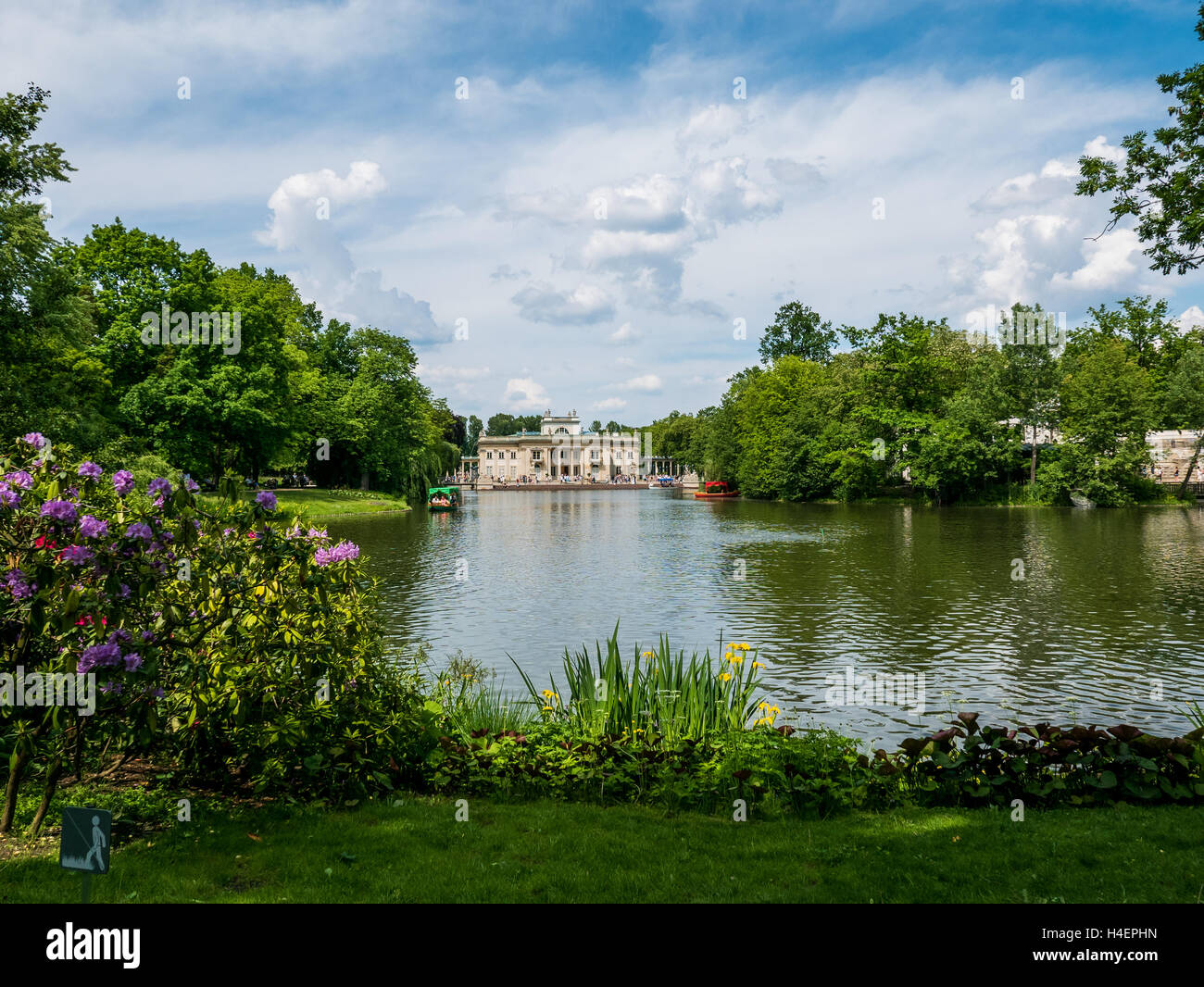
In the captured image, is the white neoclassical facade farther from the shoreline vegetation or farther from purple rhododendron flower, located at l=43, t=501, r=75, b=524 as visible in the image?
purple rhododendron flower, located at l=43, t=501, r=75, b=524

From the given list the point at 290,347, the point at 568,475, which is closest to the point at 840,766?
the point at 290,347

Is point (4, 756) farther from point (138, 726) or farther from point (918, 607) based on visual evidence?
point (918, 607)

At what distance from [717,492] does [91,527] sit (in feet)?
279

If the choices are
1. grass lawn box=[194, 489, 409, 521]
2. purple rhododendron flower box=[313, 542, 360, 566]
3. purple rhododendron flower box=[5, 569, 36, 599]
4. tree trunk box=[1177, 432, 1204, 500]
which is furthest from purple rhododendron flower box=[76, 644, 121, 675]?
tree trunk box=[1177, 432, 1204, 500]

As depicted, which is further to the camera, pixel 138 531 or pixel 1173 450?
pixel 1173 450

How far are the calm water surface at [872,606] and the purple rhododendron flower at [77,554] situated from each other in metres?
8.46

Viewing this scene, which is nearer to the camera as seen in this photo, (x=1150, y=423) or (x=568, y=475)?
(x=1150, y=423)

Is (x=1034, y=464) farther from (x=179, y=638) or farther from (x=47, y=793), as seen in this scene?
(x=47, y=793)

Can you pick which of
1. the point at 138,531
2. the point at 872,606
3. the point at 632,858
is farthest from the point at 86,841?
the point at 872,606

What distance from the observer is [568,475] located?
162 m

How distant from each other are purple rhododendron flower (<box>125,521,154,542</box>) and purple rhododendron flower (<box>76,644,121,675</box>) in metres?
0.66

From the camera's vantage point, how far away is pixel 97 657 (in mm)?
4793

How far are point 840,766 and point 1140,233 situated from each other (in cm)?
1122

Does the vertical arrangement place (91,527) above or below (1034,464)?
below
